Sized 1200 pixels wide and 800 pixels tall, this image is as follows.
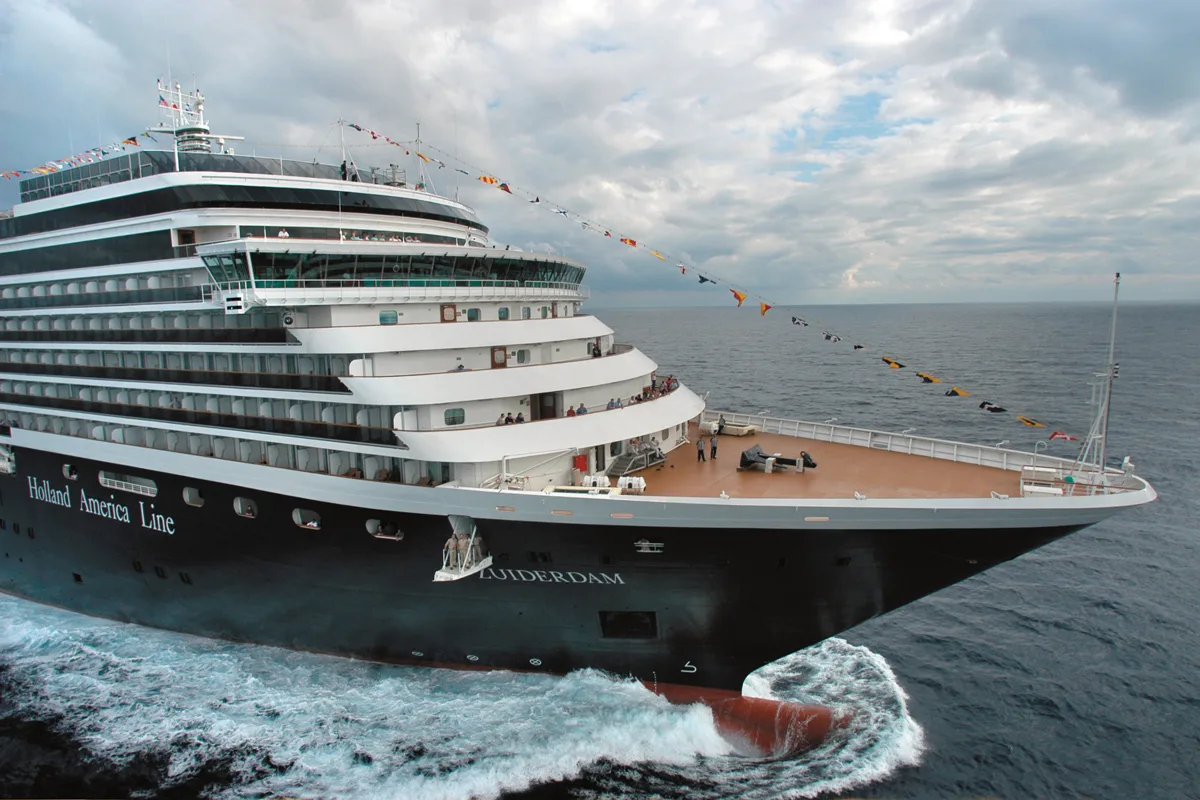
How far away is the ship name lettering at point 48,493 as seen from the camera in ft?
77.9

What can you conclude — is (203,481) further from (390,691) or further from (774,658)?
(774,658)

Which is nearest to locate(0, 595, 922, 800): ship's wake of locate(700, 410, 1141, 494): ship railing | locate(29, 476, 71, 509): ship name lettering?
locate(29, 476, 71, 509): ship name lettering

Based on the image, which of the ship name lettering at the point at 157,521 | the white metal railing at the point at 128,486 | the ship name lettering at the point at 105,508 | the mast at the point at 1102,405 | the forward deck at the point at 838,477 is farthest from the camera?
the ship name lettering at the point at 105,508

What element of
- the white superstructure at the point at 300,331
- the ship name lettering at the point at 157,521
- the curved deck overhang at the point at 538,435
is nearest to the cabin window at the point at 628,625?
the white superstructure at the point at 300,331

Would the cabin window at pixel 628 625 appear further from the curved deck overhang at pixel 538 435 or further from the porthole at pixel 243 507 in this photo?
the porthole at pixel 243 507

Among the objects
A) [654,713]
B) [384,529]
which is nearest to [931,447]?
[654,713]

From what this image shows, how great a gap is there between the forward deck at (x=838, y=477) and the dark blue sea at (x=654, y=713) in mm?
5444

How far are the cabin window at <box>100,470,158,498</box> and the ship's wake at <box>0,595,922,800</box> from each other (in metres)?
5.16

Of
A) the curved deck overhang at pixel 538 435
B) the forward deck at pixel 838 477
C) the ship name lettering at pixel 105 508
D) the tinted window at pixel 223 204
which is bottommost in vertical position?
the ship name lettering at pixel 105 508

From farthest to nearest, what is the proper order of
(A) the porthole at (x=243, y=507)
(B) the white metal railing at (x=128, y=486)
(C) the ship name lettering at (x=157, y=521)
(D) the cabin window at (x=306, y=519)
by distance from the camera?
(B) the white metal railing at (x=128, y=486)
(C) the ship name lettering at (x=157, y=521)
(A) the porthole at (x=243, y=507)
(D) the cabin window at (x=306, y=519)

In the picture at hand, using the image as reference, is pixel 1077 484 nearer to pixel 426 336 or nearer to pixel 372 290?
pixel 426 336

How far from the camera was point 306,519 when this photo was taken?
18438 millimetres

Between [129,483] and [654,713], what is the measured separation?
17.5 m

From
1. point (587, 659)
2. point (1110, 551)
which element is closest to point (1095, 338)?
point (1110, 551)
